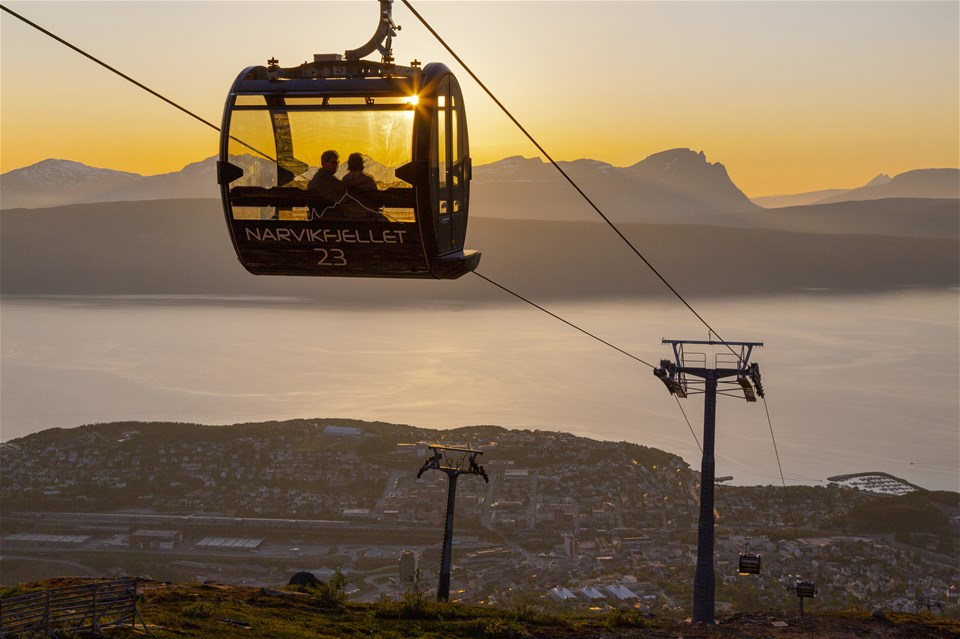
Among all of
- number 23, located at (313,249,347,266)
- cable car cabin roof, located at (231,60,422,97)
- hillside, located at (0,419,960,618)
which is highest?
cable car cabin roof, located at (231,60,422,97)

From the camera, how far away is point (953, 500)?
58.1 meters

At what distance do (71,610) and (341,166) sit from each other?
6.13 metres

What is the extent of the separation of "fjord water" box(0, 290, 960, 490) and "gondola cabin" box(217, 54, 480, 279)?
192ft

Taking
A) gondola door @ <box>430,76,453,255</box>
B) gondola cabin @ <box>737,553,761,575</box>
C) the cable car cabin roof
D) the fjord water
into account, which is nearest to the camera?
the cable car cabin roof

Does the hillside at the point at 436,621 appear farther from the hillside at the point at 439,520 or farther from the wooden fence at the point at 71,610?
the hillside at the point at 439,520

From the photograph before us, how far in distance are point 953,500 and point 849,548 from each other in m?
16.4

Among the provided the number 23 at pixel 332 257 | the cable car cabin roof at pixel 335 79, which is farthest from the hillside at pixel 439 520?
the cable car cabin roof at pixel 335 79

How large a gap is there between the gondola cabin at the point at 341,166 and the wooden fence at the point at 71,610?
4461 millimetres

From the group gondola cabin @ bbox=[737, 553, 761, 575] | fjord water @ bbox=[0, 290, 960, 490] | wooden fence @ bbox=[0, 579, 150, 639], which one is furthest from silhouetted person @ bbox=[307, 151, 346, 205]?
fjord water @ bbox=[0, 290, 960, 490]

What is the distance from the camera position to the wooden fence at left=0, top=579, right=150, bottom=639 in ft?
32.5

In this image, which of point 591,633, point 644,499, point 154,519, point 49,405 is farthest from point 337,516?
point 49,405

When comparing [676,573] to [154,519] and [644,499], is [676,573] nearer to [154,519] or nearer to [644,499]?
[644,499]

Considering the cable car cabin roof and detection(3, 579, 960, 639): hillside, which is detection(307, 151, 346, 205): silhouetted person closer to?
the cable car cabin roof

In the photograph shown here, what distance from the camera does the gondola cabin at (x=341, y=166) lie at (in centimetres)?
868
